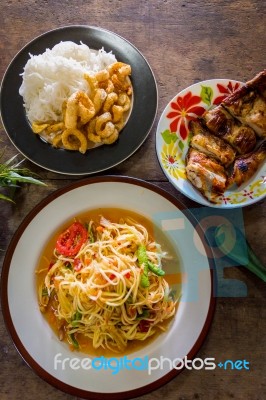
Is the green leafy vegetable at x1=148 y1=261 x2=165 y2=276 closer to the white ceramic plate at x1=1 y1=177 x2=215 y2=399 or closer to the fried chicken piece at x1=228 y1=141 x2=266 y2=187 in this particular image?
the white ceramic plate at x1=1 y1=177 x2=215 y2=399

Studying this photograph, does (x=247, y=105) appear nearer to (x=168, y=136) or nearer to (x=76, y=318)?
(x=168, y=136)

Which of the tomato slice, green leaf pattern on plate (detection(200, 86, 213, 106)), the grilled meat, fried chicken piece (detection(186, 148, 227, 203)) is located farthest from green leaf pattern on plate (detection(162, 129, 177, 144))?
the tomato slice

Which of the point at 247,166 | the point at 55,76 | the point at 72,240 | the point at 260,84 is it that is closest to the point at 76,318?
the point at 72,240

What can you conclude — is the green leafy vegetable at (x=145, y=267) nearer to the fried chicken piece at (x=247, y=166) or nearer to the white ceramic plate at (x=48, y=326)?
the white ceramic plate at (x=48, y=326)

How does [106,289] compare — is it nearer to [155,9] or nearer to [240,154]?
[240,154]

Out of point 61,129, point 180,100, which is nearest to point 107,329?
point 61,129

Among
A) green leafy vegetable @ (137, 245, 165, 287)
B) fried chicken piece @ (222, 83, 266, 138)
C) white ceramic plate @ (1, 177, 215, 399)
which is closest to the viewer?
white ceramic plate @ (1, 177, 215, 399)

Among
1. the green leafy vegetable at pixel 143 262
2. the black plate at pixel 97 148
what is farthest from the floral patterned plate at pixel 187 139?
the green leafy vegetable at pixel 143 262
